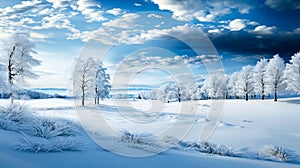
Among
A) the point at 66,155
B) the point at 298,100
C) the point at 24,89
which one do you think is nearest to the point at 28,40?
the point at 24,89

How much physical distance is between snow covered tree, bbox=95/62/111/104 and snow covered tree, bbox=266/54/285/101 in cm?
2725

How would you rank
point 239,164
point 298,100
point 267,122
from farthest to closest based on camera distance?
point 298,100 → point 267,122 → point 239,164

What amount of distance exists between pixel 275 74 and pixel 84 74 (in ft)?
103

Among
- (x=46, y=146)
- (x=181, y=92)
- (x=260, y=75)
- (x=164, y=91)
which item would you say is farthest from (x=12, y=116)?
(x=164, y=91)

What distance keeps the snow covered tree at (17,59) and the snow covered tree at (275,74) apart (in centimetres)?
3745

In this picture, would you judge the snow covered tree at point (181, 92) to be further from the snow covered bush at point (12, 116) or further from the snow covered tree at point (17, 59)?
the snow covered bush at point (12, 116)

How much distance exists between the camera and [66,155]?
12.6ft

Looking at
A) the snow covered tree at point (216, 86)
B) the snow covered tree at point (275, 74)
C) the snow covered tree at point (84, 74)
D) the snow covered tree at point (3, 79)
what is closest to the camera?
the snow covered tree at point (3, 79)

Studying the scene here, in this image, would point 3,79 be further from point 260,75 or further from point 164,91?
point 164,91

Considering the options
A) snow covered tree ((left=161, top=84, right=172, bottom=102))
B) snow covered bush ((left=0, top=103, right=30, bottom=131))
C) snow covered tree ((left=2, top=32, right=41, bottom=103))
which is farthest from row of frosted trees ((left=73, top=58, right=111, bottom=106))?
snow covered tree ((left=161, top=84, right=172, bottom=102))

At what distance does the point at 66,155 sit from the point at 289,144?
12.2m

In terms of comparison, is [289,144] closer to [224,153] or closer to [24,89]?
[224,153]

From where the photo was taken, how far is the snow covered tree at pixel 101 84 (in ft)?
136

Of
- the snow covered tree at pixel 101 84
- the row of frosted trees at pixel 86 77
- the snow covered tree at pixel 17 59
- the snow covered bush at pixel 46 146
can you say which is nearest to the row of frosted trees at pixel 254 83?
the snow covered tree at pixel 101 84
